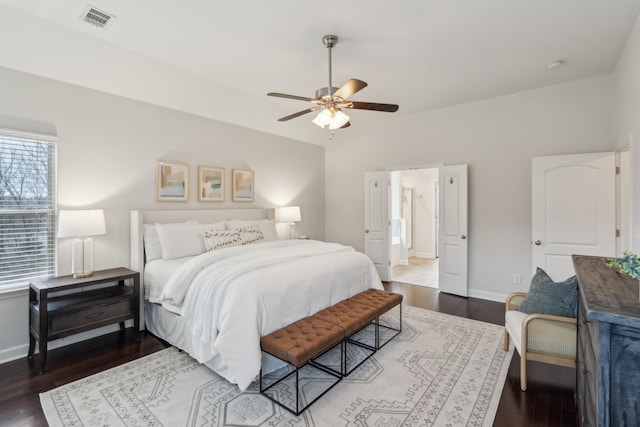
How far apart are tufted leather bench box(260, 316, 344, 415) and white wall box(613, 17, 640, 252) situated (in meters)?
2.72

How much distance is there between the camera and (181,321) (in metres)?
2.91

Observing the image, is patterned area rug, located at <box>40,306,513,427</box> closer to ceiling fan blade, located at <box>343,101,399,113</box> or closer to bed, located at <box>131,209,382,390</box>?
bed, located at <box>131,209,382,390</box>

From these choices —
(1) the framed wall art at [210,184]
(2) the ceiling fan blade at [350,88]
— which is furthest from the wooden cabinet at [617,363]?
(1) the framed wall art at [210,184]

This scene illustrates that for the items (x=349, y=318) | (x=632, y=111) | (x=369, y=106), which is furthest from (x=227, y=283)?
(x=632, y=111)

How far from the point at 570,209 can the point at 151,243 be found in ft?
16.7

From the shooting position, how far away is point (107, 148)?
340 cm

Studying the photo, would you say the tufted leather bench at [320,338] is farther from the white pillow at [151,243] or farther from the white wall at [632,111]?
the white wall at [632,111]

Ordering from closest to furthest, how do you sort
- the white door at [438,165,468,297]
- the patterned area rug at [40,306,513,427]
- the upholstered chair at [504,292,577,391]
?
the patterned area rug at [40,306,513,427] → the upholstered chair at [504,292,577,391] → the white door at [438,165,468,297]

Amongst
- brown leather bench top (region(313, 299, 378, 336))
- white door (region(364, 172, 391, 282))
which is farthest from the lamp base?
white door (region(364, 172, 391, 282))

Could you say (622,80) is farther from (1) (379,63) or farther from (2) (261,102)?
(2) (261,102)

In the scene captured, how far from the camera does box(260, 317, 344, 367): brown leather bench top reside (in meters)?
2.10

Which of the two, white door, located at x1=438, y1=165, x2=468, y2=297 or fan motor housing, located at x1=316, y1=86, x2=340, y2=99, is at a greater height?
fan motor housing, located at x1=316, y1=86, x2=340, y2=99

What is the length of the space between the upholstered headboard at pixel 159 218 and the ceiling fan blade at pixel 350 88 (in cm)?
258

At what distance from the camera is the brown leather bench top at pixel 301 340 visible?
2102 mm
